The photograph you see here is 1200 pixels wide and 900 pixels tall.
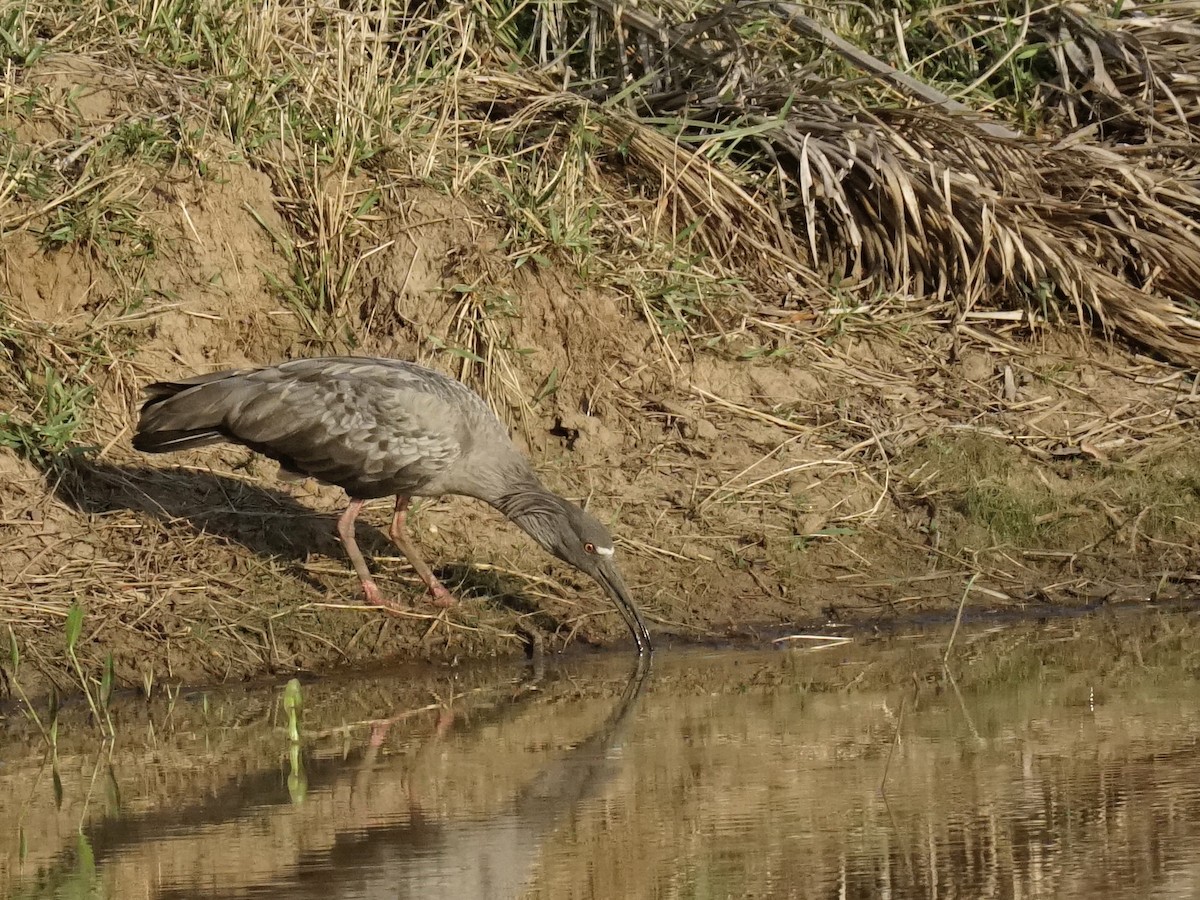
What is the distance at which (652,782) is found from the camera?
5.58 meters

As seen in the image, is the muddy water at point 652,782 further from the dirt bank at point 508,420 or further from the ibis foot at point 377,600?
the dirt bank at point 508,420

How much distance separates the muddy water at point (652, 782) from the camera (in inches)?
184

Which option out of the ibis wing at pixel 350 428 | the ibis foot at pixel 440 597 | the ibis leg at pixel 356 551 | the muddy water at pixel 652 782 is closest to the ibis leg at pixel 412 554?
the ibis foot at pixel 440 597

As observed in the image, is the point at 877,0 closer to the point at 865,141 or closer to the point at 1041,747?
the point at 865,141

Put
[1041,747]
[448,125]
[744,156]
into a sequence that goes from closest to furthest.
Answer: [1041,747] → [448,125] → [744,156]

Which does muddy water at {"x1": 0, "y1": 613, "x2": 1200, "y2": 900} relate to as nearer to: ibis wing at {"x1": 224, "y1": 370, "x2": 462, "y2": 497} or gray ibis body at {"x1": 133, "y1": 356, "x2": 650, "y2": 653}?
gray ibis body at {"x1": 133, "y1": 356, "x2": 650, "y2": 653}

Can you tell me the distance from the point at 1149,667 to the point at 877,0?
5.50 m

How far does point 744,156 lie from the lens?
35.4ft

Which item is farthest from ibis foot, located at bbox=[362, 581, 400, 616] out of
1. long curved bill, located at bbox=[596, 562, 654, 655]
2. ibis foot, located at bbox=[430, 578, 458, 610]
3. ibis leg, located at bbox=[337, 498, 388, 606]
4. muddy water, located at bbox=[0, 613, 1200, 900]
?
long curved bill, located at bbox=[596, 562, 654, 655]

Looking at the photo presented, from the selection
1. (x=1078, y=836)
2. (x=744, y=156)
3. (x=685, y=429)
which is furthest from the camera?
(x=744, y=156)

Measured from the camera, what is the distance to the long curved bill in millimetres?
7707

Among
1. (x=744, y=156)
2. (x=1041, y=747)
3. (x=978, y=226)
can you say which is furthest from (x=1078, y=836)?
(x=744, y=156)

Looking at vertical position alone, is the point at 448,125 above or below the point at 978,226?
above

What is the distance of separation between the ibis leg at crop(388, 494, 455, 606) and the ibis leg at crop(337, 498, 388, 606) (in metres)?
0.17
